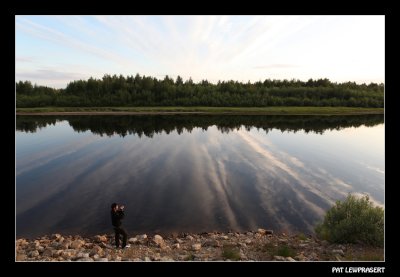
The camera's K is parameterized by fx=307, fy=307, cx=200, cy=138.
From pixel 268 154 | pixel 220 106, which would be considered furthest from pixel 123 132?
pixel 220 106

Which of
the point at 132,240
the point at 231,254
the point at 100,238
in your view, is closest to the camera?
the point at 231,254

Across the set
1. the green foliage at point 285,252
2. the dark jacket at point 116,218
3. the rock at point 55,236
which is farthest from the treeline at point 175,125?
the green foliage at point 285,252

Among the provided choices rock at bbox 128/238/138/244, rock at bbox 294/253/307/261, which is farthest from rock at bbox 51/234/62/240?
rock at bbox 294/253/307/261

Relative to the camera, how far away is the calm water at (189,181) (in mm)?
19156

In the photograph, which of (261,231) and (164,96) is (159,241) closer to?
(261,231)

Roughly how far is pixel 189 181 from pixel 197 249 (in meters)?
13.0

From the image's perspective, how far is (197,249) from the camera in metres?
14.5

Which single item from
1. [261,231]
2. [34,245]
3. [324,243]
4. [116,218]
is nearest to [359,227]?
[324,243]

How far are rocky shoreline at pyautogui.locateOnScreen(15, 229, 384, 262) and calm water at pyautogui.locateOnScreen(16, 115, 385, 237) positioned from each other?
155cm

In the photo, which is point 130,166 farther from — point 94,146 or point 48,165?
point 94,146

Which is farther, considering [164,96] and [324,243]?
[164,96]

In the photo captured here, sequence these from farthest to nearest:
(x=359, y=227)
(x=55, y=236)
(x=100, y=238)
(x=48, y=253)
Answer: (x=55, y=236) → (x=100, y=238) → (x=359, y=227) → (x=48, y=253)

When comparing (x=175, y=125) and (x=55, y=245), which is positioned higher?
(x=175, y=125)
